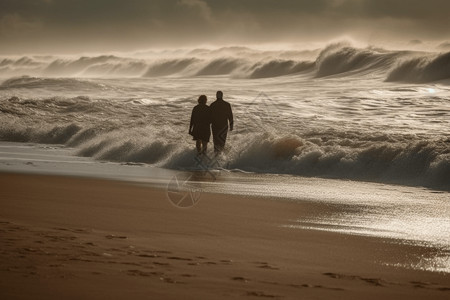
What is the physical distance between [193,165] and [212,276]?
1100 centimetres

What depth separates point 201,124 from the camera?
674 inches

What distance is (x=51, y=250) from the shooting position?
21.9 ft

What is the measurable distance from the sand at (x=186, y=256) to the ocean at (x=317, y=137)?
560 mm

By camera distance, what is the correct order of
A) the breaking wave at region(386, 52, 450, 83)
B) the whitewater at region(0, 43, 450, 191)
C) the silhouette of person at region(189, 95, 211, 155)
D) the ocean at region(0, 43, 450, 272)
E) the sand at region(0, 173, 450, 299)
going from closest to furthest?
1. the sand at region(0, 173, 450, 299)
2. the ocean at region(0, 43, 450, 272)
3. the whitewater at region(0, 43, 450, 191)
4. the silhouette of person at region(189, 95, 211, 155)
5. the breaking wave at region(386, 52, 450, 83)

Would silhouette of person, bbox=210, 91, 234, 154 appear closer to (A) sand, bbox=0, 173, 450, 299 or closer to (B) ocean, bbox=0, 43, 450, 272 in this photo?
(B) ocean, bbox=0, 43, 450, 272

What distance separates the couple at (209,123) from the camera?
17109mm

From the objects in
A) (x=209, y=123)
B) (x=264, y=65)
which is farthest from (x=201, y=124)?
(x=264, y=65)

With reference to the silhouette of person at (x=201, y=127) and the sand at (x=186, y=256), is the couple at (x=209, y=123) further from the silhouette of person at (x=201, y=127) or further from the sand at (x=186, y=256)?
the sand at (x=186, y=256)

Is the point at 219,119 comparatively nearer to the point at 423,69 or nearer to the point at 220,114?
the point at 220,114

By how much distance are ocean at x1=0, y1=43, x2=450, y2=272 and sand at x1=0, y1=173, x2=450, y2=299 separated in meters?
0.56

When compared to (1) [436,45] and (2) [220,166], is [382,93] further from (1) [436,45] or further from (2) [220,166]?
(1) [436,45]

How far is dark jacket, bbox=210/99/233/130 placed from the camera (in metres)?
17.4

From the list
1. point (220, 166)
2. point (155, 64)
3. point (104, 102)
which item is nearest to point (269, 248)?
point (220, 166)

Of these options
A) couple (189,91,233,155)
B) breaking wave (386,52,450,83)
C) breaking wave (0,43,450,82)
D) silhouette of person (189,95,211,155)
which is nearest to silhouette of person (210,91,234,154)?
couple (189,91,233,155)
